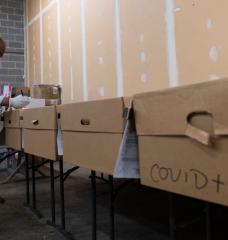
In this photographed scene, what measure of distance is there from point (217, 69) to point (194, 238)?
3.67ft

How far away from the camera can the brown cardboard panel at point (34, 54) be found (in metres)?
5.55

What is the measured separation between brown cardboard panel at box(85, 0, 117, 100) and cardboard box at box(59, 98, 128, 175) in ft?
5.81

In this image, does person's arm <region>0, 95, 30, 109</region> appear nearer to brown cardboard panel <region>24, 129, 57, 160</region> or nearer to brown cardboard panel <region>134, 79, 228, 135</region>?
brown cardboard panel <region>24, 129, 57, 160</region>

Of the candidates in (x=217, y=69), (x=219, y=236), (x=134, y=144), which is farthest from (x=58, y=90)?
(x=134, y=144)

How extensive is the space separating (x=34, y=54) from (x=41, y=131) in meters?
3.90

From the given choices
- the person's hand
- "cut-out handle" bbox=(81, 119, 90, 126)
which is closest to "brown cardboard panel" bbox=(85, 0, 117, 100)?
the person's hand

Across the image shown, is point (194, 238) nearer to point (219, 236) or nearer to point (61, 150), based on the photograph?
point (219, 236)

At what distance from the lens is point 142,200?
3127mm

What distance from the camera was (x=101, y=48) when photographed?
3.67 m

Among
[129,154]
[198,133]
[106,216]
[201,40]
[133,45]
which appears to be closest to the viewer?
[198,133]

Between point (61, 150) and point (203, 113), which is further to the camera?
point (61, 150)

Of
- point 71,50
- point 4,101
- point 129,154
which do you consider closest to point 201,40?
point 129,154

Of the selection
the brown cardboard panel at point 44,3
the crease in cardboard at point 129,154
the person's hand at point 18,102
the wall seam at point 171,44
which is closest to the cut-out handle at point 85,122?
the crease in cardboard at point 129,154

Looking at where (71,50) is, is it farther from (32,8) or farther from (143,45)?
(32,8)
